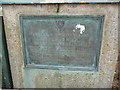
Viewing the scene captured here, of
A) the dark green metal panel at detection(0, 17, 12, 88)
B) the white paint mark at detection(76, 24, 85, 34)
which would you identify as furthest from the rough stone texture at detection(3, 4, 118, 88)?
the white paint mark at detection(76, 24, 85, 34)

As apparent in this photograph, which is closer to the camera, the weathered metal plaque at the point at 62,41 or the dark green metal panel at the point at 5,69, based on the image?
the weathered metal plaque at the point at 62,41

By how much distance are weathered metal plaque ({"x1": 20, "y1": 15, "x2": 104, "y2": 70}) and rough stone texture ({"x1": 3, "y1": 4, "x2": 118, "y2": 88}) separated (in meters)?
0.07

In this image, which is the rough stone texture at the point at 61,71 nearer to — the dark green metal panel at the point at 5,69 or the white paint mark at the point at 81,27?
the dark green metal panel at the point at 5,69

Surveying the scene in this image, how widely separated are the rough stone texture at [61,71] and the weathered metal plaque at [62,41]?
2.9 inches

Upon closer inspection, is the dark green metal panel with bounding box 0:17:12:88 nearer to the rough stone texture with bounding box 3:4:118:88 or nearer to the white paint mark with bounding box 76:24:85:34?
the rough stone texture with bounding box 3:4:118:88

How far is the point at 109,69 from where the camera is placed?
2125mm

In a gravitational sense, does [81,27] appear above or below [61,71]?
above

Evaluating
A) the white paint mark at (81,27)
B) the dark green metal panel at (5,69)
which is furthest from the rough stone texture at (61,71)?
the white paint mark at (81,27)

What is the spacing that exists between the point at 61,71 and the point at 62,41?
0.49 m

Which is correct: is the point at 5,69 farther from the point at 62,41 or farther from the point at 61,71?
the point at 62,41

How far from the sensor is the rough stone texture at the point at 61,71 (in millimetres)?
1819

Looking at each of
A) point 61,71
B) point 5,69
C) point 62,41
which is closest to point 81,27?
point 62,41

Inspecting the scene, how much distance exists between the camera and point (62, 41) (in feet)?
6.66

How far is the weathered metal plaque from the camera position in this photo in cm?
189
